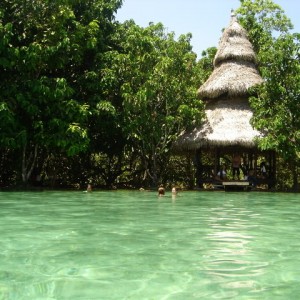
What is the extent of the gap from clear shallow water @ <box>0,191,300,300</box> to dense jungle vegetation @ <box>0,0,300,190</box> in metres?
8.01

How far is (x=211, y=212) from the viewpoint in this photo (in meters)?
8.13

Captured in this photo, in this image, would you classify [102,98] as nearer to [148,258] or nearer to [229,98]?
[229,98]

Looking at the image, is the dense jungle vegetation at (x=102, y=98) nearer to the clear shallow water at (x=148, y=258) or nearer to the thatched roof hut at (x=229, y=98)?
the thatched roof hut at (x=229, y=98)

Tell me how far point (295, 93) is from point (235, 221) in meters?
10.1

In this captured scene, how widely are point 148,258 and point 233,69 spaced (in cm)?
1462

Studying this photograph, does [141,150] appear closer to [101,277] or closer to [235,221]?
[235,221]

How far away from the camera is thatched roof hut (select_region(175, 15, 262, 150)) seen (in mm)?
16141

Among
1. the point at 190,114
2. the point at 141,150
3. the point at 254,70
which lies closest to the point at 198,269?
the point at 190,114

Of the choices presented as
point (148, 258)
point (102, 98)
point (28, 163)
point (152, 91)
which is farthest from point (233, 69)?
point (148, 258)

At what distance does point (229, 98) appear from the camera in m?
17.7

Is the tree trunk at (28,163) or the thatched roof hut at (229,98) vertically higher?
the thatched roof hut at (229,98)

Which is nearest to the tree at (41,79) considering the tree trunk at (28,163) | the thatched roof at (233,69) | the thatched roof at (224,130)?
the tree trunk at (28,163)

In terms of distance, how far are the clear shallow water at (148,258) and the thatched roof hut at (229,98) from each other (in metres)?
9.12

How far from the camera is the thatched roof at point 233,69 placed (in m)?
17.2
